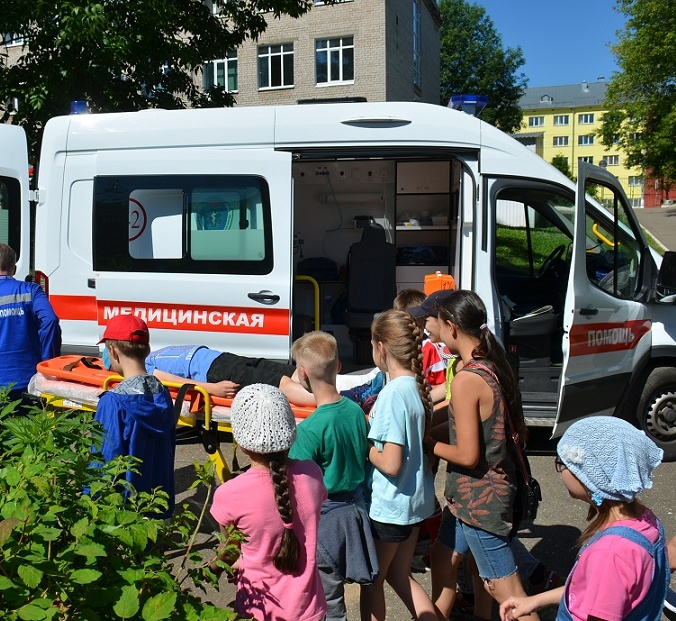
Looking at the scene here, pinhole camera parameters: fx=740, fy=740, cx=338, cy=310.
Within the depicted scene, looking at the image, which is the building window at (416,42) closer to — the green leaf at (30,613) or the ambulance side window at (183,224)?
the ambulance side window at (183,224)

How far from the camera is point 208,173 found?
5977 mm

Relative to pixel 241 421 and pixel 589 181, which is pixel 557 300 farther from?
pixel 241 421

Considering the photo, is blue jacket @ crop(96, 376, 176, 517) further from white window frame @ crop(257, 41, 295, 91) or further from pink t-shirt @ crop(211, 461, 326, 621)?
white window frame @ crop(257, 41, 295, 91)

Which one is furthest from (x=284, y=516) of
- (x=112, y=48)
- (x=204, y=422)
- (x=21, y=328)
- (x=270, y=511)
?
(x=112, y=48)

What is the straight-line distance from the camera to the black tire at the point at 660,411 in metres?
5.92

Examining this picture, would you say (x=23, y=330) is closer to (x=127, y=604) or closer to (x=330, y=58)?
(x=127, y=604)

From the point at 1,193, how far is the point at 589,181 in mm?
4998

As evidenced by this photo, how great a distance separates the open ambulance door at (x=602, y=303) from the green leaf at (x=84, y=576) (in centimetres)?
430

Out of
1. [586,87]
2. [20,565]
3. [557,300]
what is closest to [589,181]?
[557,300]

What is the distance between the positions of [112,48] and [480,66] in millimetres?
42364

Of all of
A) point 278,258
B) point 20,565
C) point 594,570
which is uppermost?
point 278,258

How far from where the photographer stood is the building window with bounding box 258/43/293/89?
29.0 m

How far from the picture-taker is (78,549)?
151 centimetres

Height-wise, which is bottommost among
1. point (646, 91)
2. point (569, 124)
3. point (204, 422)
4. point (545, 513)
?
point (545, 513)
